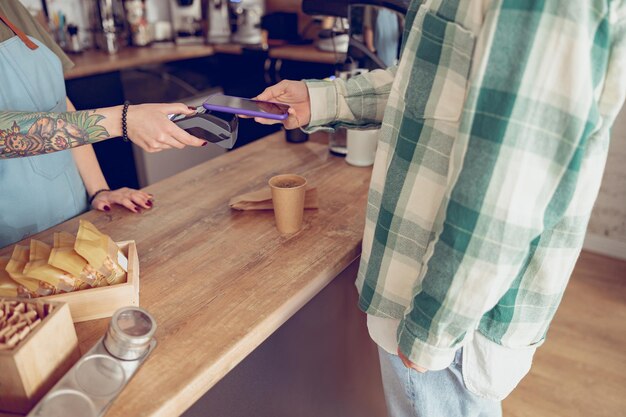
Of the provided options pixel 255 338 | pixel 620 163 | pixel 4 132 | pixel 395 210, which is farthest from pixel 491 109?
pixel 620 163

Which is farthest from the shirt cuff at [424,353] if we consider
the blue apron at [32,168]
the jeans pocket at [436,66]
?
the blue apron at [32,168]

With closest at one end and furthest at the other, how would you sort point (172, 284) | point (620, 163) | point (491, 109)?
point (491, 109) < point (172, 284) < point (620, 163)

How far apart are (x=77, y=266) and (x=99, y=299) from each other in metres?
0.07

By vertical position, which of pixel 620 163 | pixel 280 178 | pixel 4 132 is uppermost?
pixel 4 132

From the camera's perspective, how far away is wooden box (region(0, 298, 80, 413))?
2.13ft

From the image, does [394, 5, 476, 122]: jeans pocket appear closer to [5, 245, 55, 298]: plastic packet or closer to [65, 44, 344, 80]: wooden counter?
[5, 245, 55, 298]: plastic packet

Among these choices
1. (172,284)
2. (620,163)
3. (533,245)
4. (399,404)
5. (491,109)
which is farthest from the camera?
(620,163)

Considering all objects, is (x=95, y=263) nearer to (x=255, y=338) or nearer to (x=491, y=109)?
(x=255, y=338)

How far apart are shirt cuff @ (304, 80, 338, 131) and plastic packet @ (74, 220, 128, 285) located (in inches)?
20.9

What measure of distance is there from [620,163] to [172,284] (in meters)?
2.63

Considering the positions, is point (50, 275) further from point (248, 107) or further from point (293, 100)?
point (293, 100)

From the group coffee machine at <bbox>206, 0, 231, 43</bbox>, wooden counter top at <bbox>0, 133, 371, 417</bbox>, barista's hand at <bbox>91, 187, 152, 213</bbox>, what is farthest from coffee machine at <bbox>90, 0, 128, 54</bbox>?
barista's hand at <bbox>91, 187, 152, 213</bbox>

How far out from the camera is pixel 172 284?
96cm

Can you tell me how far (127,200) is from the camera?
1.25 meters
